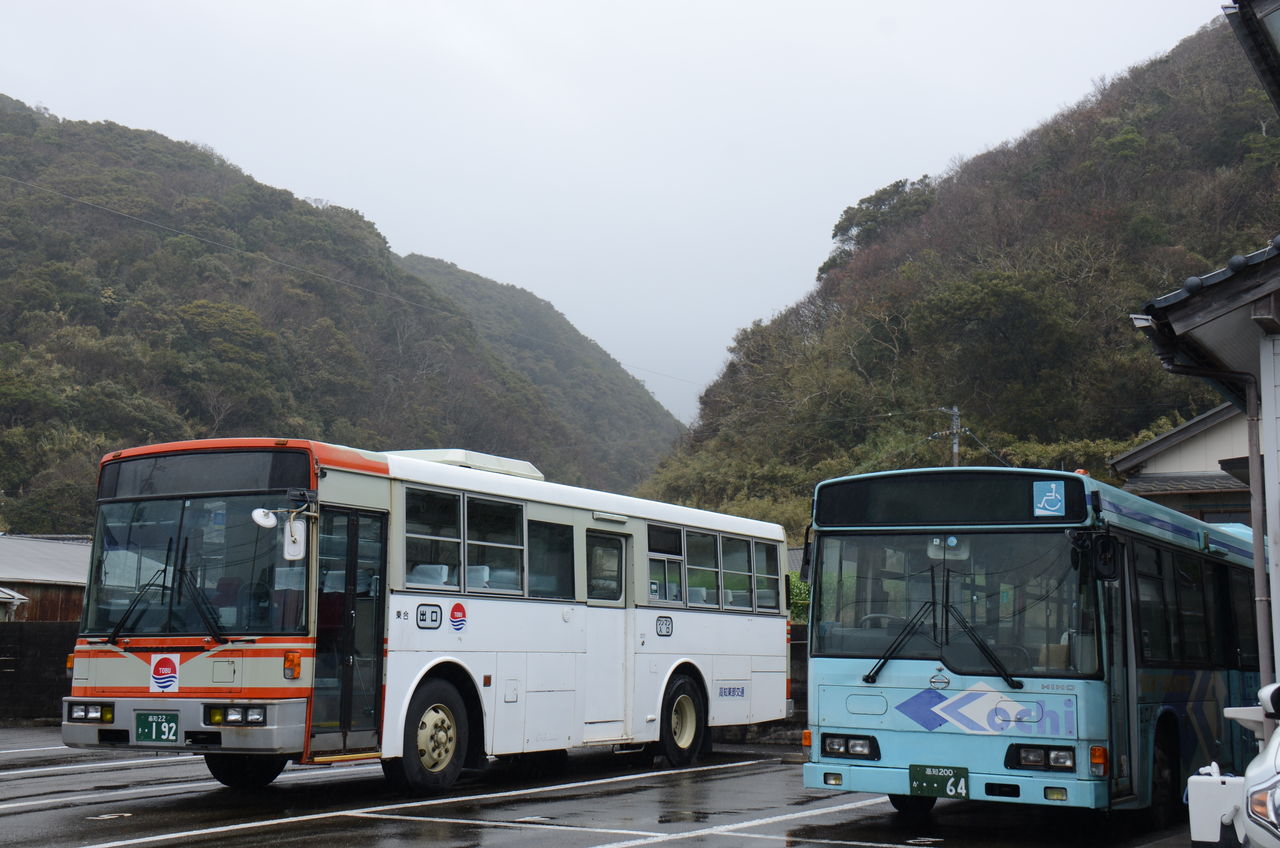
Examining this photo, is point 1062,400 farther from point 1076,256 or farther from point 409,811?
point 409,811

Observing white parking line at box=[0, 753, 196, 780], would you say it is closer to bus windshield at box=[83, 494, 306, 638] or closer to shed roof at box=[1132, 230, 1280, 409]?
bus windshield at box=[83, 494, 306, 638]

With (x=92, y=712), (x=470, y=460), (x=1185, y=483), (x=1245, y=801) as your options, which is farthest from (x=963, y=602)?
(x=1185, y=483)

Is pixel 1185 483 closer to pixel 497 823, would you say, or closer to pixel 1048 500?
pixel 1048 500

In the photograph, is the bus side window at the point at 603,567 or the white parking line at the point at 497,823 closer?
the white parking line at the point at 497,823

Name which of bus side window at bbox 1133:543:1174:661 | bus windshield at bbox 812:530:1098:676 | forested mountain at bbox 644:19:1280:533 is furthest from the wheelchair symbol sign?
forested mountain at bbox 644:19:1280:533

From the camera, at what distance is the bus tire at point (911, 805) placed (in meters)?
10.3

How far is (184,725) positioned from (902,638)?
5477 millimetres

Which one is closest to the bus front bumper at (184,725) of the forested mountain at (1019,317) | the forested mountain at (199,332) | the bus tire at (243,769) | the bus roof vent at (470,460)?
the bus tire at (243,769)

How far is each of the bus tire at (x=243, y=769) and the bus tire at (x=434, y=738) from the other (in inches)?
56.9

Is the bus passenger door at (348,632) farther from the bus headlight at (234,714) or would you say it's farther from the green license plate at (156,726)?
the green license plate at (156,726)

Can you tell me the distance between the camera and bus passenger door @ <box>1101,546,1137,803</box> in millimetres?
8859

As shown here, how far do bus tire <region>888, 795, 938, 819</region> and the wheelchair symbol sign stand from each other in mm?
2686

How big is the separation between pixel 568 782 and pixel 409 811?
2.88 m

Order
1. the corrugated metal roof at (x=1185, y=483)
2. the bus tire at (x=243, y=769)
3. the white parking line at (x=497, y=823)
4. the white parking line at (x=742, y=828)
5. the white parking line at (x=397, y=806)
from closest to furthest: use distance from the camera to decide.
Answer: the white parking line at (x=397, y=806) < the white parking line at (x=742, y=828) < the white parking line at (x=497, y=823) < the bus tire at (x=243, y=769) < the corrugated metal roof at (x=1185, y=483)
